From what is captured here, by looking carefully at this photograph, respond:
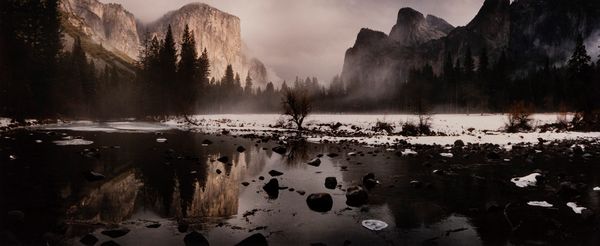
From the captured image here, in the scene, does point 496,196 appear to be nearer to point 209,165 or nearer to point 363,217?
point 363,217

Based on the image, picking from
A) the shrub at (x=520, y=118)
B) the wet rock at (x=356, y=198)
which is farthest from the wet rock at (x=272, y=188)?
the shrub at (x=520, y=118)

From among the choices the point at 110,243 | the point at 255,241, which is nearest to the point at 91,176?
the point at 110,243

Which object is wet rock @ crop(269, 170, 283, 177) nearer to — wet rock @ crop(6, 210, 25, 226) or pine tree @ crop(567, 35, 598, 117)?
wet rock @ crop(6, 210, 25, 226)

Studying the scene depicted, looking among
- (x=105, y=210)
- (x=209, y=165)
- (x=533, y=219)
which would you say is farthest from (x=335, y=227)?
(x=209, y=165)

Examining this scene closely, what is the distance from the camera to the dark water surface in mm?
7504

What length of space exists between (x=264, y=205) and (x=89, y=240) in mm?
4324

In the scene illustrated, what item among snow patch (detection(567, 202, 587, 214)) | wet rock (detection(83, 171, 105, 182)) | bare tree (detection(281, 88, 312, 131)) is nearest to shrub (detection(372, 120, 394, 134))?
Result: bare tree (detection(281, 88, 312, 131))

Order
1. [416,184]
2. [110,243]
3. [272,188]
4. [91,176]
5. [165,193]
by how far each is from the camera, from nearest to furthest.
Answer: [110,243] → [165,193] → [272,188] → [91,176] → [416,184]

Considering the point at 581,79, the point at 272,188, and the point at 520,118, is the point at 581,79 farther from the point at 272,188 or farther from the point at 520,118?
the point at 272,188

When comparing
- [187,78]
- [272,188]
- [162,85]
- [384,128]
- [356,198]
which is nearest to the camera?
[356,198]

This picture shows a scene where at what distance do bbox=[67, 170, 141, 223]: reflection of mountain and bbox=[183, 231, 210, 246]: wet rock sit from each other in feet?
7.75

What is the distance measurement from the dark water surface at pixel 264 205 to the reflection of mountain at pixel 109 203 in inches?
1.0

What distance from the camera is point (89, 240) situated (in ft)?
22.4

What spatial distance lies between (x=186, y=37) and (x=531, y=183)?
75.4m
